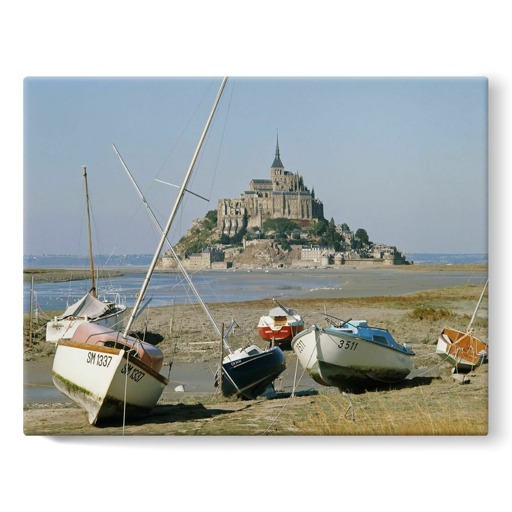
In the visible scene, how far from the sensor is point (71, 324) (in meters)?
8.56

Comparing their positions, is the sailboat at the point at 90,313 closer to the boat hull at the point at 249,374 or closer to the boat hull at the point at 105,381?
the boat hull at the point at 105,381

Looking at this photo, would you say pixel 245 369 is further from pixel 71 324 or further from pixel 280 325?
pixel 71 324

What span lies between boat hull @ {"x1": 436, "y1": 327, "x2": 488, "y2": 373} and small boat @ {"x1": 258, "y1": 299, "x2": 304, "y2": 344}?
48.6 inches

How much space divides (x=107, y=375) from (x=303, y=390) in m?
1.84

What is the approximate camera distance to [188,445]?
8.02 meters

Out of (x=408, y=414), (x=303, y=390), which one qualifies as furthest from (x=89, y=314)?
(x=408, y=414)

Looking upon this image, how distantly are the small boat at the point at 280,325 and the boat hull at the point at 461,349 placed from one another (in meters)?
1.23

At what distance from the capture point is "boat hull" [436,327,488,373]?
8234mm

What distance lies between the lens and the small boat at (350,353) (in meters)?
8.70

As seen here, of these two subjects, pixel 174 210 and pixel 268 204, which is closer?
pixel 174 210

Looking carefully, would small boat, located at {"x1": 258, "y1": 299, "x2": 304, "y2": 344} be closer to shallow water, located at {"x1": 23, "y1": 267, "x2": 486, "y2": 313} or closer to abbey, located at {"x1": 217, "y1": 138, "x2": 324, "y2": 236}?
shallow water, located at {"x1": 23, "y1": 267, "x2": 486, "y2": 313}

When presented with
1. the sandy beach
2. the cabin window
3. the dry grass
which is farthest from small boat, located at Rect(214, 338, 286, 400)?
the cabin window
